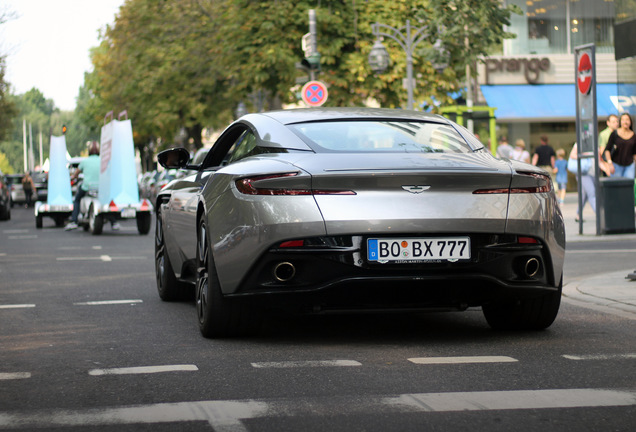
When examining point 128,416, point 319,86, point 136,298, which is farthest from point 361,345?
point 319,86

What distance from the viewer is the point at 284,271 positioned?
6.75 metres

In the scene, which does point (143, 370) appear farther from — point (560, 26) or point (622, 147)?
point (560, 26)

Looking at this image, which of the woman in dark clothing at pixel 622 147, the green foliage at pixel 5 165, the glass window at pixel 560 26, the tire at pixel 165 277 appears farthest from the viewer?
the green foliage at pixel 5 165

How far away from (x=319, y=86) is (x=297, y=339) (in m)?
17.9

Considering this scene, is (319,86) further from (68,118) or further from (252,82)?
(68,118)

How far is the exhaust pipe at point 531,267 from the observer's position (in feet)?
22.8

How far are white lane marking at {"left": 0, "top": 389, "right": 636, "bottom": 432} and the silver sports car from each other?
140cm

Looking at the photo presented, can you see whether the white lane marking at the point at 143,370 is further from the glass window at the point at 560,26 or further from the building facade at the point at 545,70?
the glass window at the point at 560,26

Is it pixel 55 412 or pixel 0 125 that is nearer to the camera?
pixel 55 412

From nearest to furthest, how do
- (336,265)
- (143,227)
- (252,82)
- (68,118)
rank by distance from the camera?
(336,265), (143,227), (252,82), (68,118)

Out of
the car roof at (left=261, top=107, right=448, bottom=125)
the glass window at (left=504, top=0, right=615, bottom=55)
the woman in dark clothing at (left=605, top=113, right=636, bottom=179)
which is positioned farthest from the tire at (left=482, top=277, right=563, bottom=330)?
the glass window at (left=504, top=0, right=615, bottom=55)

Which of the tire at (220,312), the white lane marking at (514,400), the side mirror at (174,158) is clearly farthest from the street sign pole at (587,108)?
the white lane marking at (514,400)

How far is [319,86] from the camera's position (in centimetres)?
2492

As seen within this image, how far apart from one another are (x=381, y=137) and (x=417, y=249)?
1.01 meters
